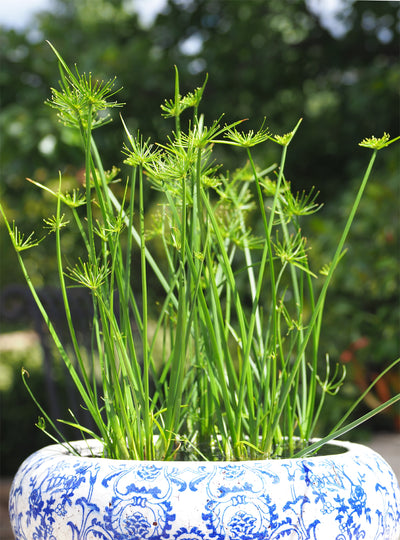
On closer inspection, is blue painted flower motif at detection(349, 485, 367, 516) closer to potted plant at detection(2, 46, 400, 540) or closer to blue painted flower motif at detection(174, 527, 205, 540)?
potted plant at detection(2, 46, 400, 540)

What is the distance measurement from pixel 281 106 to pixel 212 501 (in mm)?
3270

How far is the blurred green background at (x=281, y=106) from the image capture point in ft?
9.72

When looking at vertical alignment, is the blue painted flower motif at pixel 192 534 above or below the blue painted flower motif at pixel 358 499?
below

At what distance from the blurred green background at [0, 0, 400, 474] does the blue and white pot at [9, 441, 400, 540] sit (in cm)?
232

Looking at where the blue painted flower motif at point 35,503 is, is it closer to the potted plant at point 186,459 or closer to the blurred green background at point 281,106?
the potted plant at point 186,459

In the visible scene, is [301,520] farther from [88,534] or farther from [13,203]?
[13,203]

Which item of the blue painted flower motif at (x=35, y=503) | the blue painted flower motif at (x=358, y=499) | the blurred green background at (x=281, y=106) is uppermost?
the blurred green background at (x=281, y=106)

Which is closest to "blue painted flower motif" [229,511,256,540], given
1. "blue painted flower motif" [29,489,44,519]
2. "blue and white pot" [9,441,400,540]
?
"blue and white pot" [9,441,400,540]

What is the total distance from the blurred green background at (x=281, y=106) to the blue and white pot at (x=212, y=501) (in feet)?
7.60

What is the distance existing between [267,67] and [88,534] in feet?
10.2

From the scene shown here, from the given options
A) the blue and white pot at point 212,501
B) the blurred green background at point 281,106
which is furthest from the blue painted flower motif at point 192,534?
the blurred green background at point 281,106

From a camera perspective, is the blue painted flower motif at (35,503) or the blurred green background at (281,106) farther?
the blurred green background at (281,106)

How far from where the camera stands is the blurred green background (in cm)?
296

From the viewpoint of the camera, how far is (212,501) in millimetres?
584
